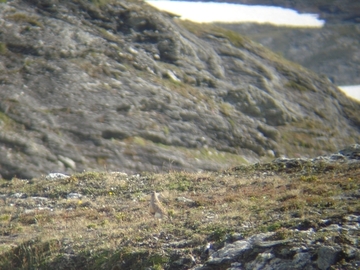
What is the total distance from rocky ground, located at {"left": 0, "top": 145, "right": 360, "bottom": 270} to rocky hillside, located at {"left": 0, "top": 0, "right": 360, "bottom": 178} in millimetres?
17531

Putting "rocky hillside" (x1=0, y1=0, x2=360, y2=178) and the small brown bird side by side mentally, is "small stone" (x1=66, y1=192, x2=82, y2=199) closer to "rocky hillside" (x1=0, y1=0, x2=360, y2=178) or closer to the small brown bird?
the small brown bird

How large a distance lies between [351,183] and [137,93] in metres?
31.0

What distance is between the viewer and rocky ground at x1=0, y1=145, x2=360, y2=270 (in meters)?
10.6

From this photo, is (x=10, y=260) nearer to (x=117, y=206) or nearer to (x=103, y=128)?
(x=117, y=206)

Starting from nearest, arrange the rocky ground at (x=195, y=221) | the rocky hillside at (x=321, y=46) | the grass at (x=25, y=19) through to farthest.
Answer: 1. the rocky ground at (x=195, y=221)
2. the grass at (x=25, y=19)
3. the rocky hillside at (x=321, y=46)

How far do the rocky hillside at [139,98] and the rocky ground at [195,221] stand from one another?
1753 centimetres

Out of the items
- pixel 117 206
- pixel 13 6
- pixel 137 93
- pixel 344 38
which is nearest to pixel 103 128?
pixel 137 93

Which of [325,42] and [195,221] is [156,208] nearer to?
[195,221]

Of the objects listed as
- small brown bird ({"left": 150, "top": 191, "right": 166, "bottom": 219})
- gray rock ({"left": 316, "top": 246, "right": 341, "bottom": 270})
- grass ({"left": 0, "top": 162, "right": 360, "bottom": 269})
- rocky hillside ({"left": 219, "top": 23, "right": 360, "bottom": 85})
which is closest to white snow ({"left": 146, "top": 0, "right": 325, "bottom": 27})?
rocky hillside ({"left": 219, "top": 23, "right": 360, "bottom": 85})

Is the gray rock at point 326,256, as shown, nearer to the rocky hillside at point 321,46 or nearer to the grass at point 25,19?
the grass at point 25,19

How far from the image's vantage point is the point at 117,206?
1595 centimetres

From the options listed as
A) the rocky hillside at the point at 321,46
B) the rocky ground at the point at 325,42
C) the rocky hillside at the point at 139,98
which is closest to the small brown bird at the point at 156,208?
the rocky hillside at the point at 139,98

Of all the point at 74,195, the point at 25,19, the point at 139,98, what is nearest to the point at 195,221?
the point at 74,195

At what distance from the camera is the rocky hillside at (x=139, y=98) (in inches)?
1501
